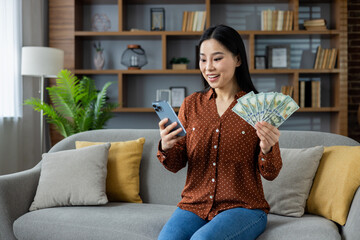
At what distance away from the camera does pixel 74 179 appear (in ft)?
7.49

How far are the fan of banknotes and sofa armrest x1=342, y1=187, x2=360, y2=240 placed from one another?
61cm

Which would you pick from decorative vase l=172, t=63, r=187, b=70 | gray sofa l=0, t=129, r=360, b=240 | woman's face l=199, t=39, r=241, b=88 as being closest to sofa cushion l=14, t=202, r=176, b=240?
gray sofa l=0, t=129, r=360, b=240

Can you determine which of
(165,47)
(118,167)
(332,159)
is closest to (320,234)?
(332,159)

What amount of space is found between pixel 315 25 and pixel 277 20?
1.37ft

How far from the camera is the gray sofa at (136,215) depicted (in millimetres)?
1843

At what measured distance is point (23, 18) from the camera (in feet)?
13.8

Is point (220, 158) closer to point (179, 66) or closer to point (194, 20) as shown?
point (179, 66)

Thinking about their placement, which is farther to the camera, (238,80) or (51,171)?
(51,171)

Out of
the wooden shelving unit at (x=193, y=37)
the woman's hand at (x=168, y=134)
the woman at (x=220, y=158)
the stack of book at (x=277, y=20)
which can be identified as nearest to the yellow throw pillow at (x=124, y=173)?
the woman at (x=220, y=158)

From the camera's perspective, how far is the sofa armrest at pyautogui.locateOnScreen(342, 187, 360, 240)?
1739mm

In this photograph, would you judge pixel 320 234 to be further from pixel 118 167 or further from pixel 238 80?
pixel 118 167

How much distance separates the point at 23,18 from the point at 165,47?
147 centimetres

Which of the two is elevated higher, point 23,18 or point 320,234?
point 23,18

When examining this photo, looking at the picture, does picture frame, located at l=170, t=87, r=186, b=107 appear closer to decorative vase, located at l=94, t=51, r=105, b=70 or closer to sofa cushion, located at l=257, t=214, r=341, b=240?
decorative vase, located at l=94, t=51, r=105, b=70
